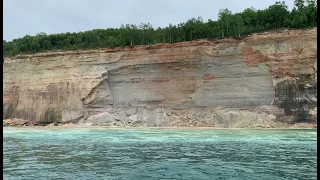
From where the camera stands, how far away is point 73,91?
40312 mm

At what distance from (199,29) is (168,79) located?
7851mm

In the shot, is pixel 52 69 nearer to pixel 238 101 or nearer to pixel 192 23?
pixel 192 23

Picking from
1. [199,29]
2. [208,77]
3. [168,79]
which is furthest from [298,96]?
[199,29]

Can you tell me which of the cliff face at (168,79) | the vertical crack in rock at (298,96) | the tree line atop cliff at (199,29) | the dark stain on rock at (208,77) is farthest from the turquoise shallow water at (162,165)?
the tree line atop cliff at (199,29)

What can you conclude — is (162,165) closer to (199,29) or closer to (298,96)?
(298,96)

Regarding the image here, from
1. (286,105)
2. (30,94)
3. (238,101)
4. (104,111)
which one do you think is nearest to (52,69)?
(30,94)

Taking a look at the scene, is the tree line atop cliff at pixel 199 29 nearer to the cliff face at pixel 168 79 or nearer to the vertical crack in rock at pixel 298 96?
the cliff face at pixel 168 79

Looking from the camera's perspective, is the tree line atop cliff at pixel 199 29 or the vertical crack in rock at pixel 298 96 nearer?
the vertical crack in rock at pixel 298 96

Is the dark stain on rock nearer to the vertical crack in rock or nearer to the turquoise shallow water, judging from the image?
the vertical crack in rock

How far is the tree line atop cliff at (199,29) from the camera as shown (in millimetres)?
39469

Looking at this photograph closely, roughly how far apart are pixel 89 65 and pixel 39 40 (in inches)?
554

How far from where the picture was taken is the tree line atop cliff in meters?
39.5

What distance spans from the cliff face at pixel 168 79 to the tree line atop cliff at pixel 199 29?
4.15 meters

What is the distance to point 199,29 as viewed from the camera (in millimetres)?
41719
